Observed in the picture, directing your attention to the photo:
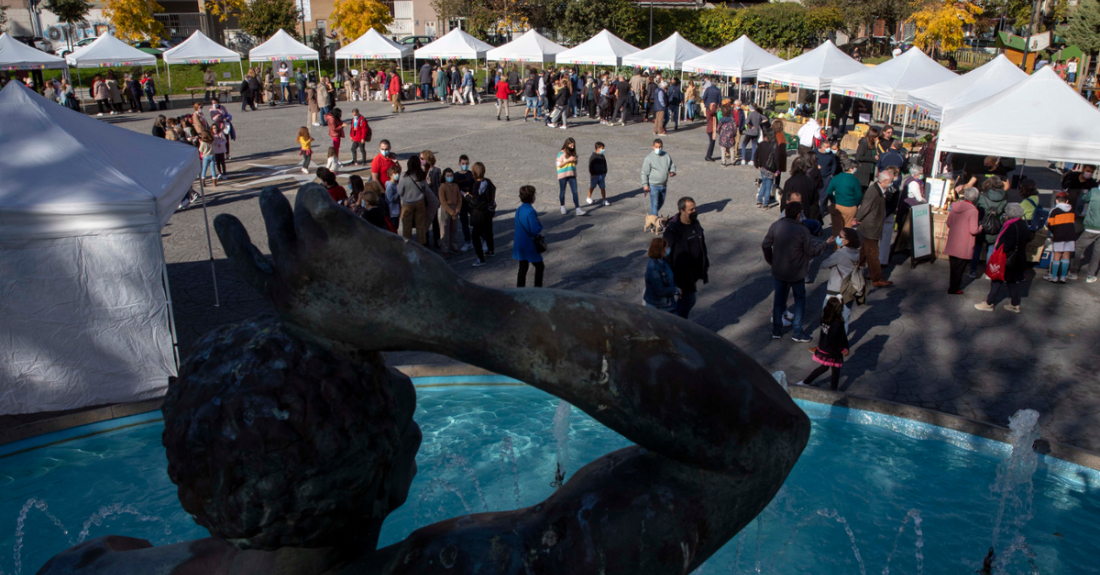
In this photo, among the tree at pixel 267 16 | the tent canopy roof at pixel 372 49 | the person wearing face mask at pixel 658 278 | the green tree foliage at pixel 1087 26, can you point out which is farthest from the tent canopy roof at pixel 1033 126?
the tree at pixel 267 16

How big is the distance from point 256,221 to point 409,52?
21724mm

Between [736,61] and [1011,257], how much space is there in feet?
52.4

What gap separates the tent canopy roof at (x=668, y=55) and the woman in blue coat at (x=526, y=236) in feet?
56.7

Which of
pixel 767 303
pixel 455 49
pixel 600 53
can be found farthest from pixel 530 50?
pixel 767 303

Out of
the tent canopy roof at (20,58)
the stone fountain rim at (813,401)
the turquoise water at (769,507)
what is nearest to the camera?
the turquoise water at (769,507)

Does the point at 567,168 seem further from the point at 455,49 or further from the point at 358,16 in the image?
the point at 358,16

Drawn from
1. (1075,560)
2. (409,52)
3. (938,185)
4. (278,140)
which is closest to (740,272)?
(938,185)

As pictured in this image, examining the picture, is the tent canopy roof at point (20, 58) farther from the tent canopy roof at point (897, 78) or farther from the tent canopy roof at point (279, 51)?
the tent canopy roof at point (897, 78)

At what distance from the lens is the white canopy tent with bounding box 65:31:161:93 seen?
27.2 m

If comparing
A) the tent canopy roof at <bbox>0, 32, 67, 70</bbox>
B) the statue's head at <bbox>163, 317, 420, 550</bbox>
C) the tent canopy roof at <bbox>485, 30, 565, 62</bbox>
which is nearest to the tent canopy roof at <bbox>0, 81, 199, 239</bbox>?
the statue's head at <bbox>163, 317, 420, 550</bbox>

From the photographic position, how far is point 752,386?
1.65 metres

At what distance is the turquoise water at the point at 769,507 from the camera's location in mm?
5375

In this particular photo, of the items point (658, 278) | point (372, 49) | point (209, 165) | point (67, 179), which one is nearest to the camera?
point (67, 179)

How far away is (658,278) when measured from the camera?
26.3ft
